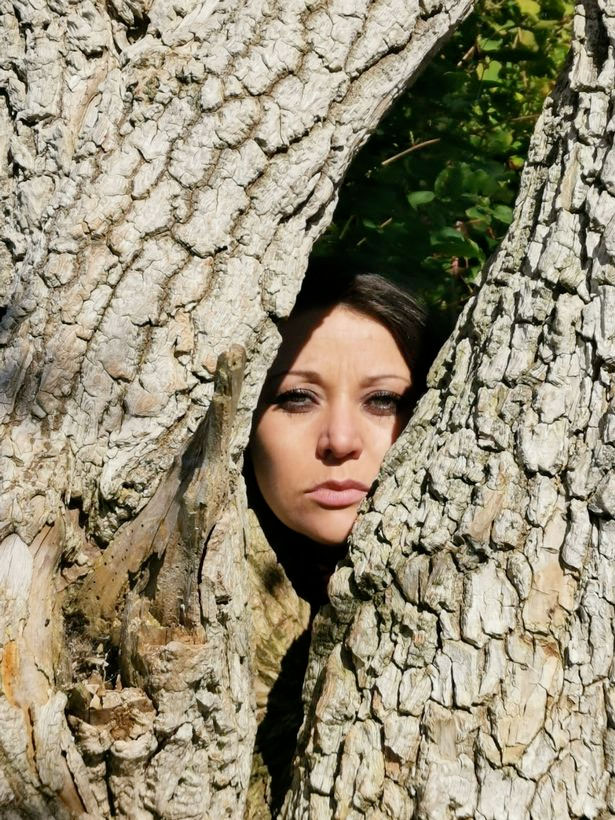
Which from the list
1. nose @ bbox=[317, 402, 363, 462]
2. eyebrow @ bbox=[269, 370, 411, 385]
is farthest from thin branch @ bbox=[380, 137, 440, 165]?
nose @ bbox=[317, 402, 363, 462]

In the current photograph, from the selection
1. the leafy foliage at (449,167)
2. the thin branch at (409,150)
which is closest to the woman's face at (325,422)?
the leafy foliage at (449,167)

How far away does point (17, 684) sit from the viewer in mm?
1913

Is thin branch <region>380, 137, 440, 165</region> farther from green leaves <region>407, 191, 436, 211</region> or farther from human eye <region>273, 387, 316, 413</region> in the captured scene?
human eye <region>273, 387, 316, 413</region>

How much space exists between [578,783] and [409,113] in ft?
7.44

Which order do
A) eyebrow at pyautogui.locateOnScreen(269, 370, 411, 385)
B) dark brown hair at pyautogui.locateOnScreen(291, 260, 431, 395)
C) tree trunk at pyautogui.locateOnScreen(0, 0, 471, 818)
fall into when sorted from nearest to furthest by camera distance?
tree trunk at pyautogui.locateOnScreen(0, 0, 471, 818), eyebrow at pyautogui.locateOnScreen(269, 370, 411, 385), dark brown hair at pyautogui.locateOnScreen(291, 260, 431, 395)

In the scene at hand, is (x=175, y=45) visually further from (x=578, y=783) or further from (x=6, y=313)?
(x=578, y=783)

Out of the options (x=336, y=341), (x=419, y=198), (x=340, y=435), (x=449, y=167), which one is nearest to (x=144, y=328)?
(x=340, y=435)

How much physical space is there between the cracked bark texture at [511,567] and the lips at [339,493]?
716 millimetres

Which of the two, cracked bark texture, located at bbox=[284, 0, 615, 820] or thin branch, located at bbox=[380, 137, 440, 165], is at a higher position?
thin branch, located at bbox=[380, 137, 440, 165]

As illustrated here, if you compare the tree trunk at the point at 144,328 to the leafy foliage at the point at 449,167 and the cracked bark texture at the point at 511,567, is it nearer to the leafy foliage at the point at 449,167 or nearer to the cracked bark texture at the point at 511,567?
the cracked bark texture at the point at 511,567

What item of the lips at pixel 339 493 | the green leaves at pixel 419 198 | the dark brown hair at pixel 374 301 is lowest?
the lips at pixel 339 493

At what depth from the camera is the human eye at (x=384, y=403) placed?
2.93 meters

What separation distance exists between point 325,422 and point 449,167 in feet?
3.23

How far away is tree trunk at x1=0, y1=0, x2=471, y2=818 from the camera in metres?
1.94
